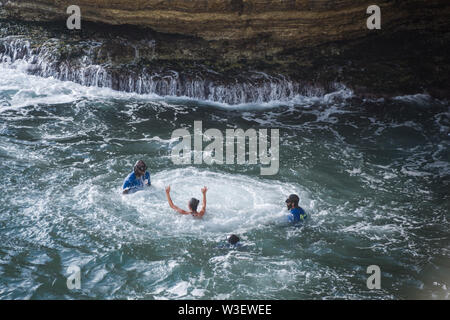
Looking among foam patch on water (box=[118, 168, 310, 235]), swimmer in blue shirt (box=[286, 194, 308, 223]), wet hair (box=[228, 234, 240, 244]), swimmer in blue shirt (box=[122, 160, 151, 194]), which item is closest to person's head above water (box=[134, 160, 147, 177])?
swimmer in blue shirt (box=[122, 160, 151, 194])

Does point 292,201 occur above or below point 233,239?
above

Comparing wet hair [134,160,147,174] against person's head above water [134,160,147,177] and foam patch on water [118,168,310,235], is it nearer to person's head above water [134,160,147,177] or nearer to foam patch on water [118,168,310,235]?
person's head above water [134,160,147,177]

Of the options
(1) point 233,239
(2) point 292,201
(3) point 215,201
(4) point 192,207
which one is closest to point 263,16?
(3) point 215,201

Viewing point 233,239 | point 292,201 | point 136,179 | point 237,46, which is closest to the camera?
point 233,239

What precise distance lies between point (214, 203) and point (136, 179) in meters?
1.47

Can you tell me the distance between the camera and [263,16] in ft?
41.7

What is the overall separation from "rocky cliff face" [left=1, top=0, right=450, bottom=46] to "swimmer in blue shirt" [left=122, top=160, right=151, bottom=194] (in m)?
6.61

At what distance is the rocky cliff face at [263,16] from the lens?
12422mm

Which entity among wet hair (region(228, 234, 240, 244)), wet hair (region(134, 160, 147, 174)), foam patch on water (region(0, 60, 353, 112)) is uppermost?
foam patch on water (region(0, 60, 353, 112))

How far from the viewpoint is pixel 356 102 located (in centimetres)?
1303

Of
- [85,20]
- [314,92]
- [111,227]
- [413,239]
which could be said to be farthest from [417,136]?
[85,20]

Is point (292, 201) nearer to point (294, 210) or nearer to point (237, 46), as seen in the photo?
point (294, 210)

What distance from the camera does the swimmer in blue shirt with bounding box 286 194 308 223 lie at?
23.4ft

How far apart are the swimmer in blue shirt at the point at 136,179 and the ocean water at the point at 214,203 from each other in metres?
0.17
